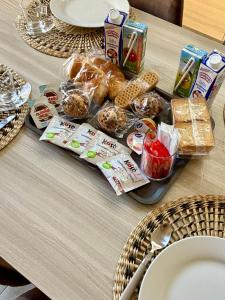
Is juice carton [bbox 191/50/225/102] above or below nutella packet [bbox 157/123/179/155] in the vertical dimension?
above

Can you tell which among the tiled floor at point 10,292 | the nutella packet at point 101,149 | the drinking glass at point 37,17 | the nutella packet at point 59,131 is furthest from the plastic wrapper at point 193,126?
the tiled floor at point 10,292

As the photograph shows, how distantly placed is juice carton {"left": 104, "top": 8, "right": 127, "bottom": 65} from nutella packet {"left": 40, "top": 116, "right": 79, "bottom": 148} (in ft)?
0.79

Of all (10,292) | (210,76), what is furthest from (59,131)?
(10,292)

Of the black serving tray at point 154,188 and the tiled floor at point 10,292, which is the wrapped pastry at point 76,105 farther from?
the tiled floor at point 10,292

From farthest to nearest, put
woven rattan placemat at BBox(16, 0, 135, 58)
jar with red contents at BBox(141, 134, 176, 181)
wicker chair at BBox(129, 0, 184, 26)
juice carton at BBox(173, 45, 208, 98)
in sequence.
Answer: wicker chair at BBox(129, 0, 184, 26), woven rattan placemat at BBox(16, 0, 135, 58), juice carton at BBox(173, 45, 208, 98), jar with red contents at BBox(141, 134, 176, 181)

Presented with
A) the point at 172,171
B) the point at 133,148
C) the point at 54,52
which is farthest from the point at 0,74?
the point at 172,171

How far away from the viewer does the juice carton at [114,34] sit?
952 mm

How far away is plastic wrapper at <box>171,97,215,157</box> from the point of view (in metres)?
0.84

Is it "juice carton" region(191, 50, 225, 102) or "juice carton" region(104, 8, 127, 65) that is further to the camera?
"juice carton" region(104, 8, 127, 65)

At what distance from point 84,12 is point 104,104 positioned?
41 centimetres

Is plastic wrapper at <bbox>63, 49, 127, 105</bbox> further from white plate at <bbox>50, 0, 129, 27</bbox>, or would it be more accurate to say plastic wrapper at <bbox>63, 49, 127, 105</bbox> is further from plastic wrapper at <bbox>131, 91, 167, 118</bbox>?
white plate at <bbox>50, 0, 129, 27</bbox>

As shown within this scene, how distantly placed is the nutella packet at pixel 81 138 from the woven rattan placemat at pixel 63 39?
0.30 metres

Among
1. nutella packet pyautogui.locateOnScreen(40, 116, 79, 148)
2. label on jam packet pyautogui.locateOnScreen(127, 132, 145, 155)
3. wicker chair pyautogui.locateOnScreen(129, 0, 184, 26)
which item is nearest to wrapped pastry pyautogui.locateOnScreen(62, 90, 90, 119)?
nutella packet pyautogui.locateOnScreen(40, 116, 79, 148)

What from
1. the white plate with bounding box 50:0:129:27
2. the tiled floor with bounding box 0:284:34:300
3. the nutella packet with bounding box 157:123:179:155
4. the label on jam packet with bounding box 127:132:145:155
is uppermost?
the white plate with bounding box 50:0:129:27
